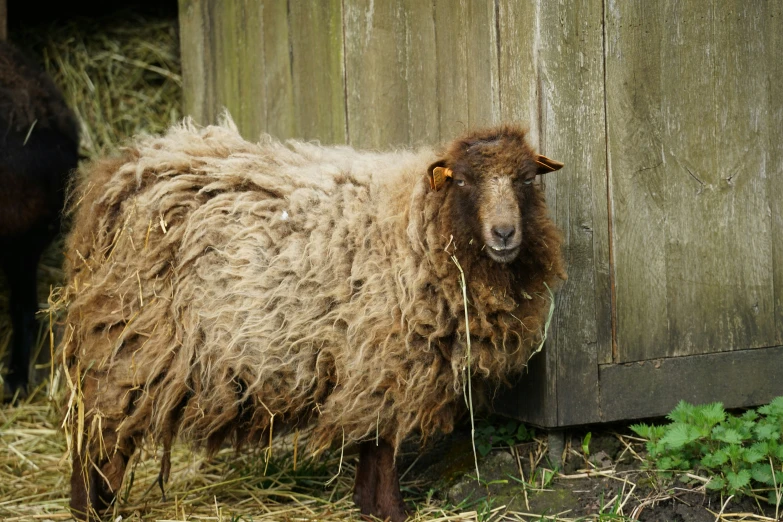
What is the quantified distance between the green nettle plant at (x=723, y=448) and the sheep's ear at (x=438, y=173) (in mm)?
1397

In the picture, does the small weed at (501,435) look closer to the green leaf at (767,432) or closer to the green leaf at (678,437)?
the green leaf at (678,437)

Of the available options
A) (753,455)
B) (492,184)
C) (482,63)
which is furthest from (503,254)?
(753,455)

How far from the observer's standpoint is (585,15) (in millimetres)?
3840

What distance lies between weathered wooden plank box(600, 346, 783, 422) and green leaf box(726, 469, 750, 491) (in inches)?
23.6

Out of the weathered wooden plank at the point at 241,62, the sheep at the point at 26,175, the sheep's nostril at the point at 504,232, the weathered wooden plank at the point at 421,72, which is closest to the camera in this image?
the sheep's nostril at the point at 504,232

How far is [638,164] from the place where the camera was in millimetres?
3996

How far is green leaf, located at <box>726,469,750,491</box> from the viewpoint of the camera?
3508 mm

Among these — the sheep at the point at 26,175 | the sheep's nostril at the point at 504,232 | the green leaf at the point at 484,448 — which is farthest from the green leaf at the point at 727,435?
the sheep at the point at 26,175

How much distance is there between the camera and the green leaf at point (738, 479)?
3.51 metres

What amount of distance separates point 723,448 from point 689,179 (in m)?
1.22

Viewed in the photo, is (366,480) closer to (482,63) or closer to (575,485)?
(575,485)

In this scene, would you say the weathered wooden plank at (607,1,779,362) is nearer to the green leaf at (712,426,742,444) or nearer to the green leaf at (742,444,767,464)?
the green leaf at (712,426,742,444)

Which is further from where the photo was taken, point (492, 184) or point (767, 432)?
point (767, 432)

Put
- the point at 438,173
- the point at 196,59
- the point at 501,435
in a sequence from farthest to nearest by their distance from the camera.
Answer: the point at 196,59
the point at 501,435
the point at 438,173
